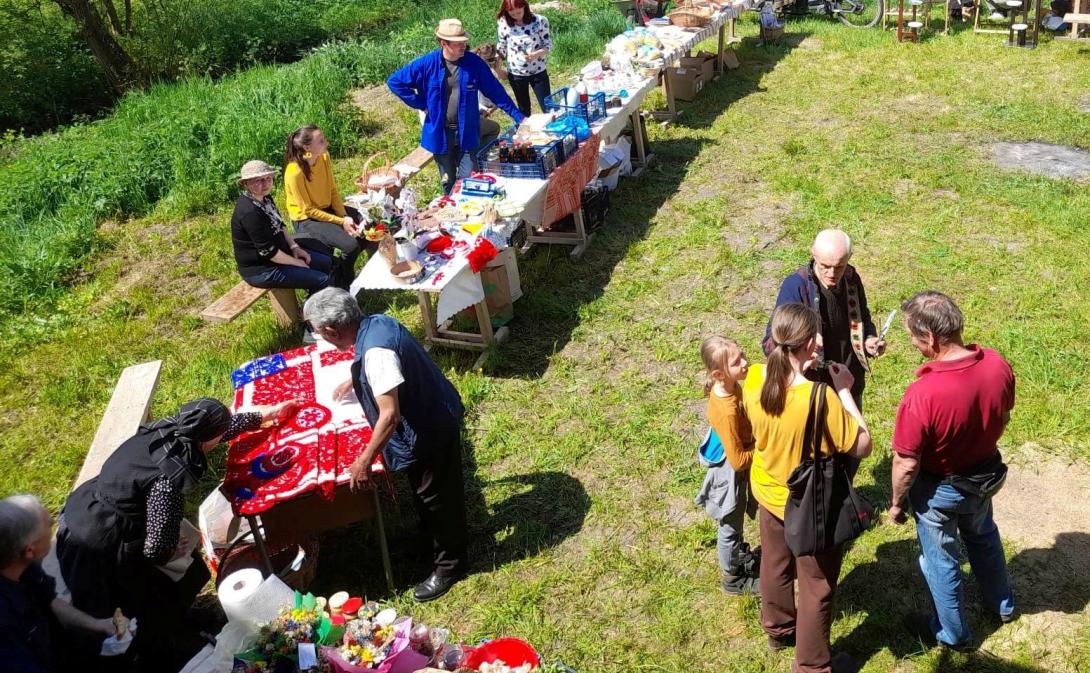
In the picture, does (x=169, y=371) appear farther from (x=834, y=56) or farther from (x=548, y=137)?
(x=834, y=56)

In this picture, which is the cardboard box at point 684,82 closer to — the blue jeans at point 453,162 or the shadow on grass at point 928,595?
the blue jeans at point 453,162

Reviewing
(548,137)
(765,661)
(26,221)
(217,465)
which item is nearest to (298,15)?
(26,221)

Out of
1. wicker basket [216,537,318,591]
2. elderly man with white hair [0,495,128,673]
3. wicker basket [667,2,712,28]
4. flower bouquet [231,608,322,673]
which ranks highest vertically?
wicker basket [667,2,712,28]

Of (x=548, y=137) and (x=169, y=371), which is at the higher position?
(x=548, y=137)

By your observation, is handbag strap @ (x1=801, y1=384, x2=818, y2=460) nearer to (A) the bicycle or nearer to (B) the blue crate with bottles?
(B) the blue crate with bottles

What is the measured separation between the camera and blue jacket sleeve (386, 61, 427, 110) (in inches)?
286

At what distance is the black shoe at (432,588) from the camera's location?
443 centimetres

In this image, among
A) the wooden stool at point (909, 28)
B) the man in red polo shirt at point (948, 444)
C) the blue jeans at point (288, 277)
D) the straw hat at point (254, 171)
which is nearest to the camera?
the man in red polo shirt at point (948, 444)

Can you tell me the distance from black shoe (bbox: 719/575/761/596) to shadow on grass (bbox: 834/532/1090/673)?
399mm

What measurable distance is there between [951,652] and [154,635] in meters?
3.64

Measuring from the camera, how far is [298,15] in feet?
57.0

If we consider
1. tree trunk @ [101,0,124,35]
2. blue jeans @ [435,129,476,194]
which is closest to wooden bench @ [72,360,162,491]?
blue jeans @ [435,129,476,194]

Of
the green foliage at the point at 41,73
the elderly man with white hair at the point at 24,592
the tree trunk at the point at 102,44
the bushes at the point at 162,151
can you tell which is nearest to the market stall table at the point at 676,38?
the bushes at the point at 162,151

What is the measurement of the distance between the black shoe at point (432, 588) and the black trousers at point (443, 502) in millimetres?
27
